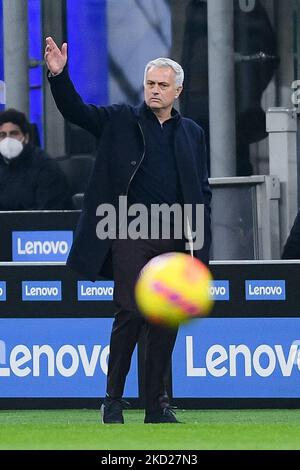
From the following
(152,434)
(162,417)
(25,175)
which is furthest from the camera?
(25,175)

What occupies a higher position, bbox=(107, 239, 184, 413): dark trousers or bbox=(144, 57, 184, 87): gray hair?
bbox=(144, 57, 184, 87): gray hair

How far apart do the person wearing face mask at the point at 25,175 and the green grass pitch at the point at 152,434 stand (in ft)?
9.69

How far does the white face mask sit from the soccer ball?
13.9 feet

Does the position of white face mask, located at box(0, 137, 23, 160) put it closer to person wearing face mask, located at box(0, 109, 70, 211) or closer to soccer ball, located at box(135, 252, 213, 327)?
person wearing face mask, located at box(0, 109, 70, 211)

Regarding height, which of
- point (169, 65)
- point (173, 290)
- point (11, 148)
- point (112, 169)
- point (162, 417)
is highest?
point (169, 65)

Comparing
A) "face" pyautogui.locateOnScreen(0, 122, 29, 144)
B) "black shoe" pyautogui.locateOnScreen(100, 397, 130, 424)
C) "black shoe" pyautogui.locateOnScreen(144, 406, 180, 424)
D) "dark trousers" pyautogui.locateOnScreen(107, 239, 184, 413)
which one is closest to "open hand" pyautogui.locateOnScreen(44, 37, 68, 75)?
"dark trousers" pyautogui.locateOnScreen(107, 239, 184, 413)

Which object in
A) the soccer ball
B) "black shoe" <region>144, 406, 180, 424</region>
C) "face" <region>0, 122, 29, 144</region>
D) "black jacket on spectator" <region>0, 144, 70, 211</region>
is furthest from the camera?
"face" <region>0, 122, 29, 144</region>

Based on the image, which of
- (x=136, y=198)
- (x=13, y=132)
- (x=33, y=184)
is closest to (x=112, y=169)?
(x=136, y=198)

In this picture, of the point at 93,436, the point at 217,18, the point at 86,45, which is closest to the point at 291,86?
the point at 217,18

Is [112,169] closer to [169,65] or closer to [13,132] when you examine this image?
[169,65]

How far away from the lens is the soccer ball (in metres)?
8.54

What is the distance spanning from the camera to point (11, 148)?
1274cm

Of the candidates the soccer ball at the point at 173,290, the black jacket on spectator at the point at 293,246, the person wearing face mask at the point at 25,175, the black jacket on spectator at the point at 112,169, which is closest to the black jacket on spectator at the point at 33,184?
the person wearing face mask at the point at 25,175

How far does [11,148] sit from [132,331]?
4214mm
